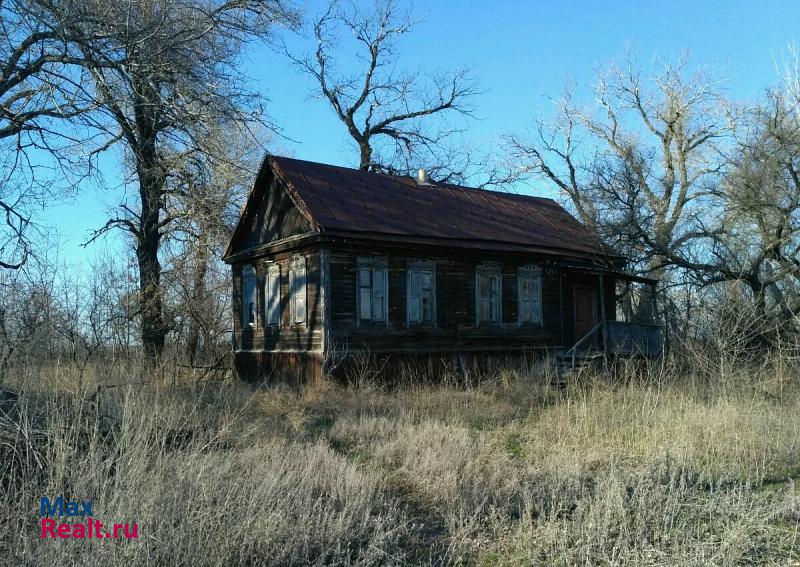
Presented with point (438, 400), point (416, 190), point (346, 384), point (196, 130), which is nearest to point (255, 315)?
point (346, 384)

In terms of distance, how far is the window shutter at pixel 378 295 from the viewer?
619 inches

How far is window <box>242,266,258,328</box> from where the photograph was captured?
1847 cm

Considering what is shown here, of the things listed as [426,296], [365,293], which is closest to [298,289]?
[365,293]

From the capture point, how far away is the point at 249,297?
1880 centimetres

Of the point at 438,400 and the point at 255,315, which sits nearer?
the point at 438,400

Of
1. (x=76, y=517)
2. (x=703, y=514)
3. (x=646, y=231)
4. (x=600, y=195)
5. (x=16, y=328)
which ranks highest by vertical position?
(x=600, y=195)

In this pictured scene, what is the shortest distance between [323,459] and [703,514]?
339 centimetres

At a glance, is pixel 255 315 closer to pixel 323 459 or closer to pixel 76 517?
pixel 323 459

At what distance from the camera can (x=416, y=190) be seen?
768 inches

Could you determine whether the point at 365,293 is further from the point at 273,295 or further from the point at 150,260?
the point at 150,260

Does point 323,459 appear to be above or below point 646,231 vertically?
below

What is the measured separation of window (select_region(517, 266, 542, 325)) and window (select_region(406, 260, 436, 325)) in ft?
9.79

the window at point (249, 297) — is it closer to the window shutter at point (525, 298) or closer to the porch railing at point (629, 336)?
the window shutter at point (525, 298)

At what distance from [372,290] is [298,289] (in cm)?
190
